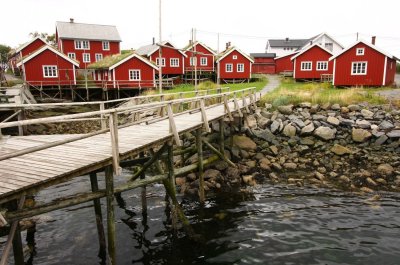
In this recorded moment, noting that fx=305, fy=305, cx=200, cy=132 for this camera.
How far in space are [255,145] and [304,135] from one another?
309 centimetres

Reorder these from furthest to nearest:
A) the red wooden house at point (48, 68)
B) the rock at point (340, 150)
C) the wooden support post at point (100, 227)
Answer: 1. the red wooden house at point (48, 68)
2. the rock at point (340, 150)
3. the wooden support post at point (100, 227)

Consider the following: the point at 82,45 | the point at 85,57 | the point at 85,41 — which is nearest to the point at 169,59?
the point at 85,57

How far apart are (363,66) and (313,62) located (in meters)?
9.06

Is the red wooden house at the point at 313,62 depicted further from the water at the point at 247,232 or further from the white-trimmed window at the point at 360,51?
the water at the point at 247,232

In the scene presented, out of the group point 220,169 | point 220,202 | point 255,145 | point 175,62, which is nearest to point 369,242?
point 220,202

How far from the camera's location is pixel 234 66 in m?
41.7

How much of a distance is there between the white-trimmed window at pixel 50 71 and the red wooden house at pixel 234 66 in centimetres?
2005

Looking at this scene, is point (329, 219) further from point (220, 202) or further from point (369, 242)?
point (220, 202)

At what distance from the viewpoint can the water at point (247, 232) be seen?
7.77 m

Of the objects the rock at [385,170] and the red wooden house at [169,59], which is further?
the red wooden house at [169,59]

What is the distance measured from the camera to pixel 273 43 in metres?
68.2

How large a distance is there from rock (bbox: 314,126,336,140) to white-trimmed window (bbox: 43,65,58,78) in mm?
29869

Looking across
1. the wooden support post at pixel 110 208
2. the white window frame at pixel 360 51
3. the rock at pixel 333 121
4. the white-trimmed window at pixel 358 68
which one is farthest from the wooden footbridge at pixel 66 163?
the white window frame at pixel 360 51

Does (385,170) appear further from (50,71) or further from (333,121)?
(50,71)
